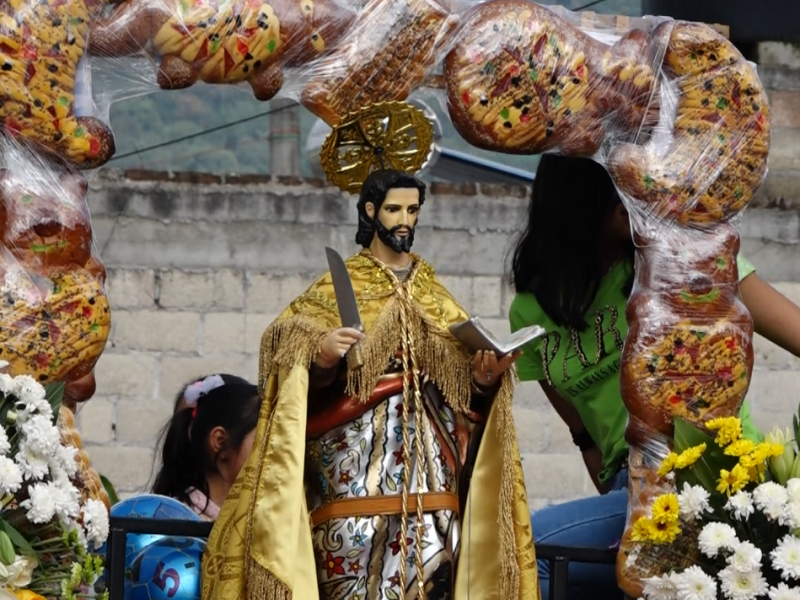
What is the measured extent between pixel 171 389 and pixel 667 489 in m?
2.97

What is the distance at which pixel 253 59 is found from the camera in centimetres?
475

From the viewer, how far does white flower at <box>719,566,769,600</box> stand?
4.71 metres

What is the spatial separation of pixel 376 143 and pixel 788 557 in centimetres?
145

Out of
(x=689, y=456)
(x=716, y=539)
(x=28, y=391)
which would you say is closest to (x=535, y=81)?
(x=689, y=456)

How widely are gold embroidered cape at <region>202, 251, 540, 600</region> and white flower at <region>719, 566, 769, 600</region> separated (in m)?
0.48

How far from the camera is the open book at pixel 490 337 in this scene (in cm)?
471

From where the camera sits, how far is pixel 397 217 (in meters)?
4.87

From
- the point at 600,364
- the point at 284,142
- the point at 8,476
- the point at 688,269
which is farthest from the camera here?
the point at 284,142

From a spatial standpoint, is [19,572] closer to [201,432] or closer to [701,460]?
[201,432]

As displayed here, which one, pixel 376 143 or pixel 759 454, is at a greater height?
pixel 376 143

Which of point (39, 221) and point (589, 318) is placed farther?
point (589, 318)

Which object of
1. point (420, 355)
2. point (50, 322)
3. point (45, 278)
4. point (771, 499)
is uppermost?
point (45, 278)

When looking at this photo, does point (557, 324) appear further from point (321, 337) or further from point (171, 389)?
point (171, 389)

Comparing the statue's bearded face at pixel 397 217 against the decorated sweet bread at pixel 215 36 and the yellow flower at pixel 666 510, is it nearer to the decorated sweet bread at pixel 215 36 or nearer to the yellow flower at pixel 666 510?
the decorated sweet bread at pixel 215 36
